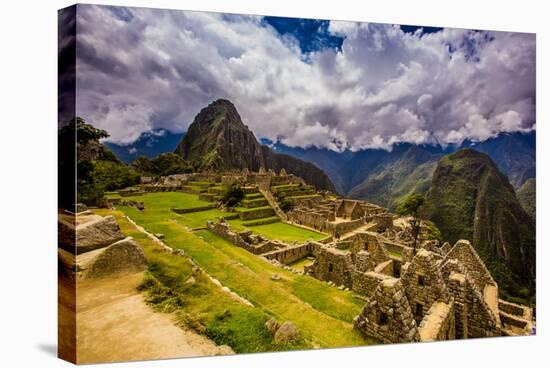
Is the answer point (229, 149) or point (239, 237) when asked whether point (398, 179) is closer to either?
point (239, 237)

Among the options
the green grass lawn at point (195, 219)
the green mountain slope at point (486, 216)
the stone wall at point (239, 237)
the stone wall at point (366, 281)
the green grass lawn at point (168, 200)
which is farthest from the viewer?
the stone wall at point (239, 237)

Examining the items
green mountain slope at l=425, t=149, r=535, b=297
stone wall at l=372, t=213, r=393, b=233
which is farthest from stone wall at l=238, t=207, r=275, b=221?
stone wall at l=372, t=213, r=393, b=233

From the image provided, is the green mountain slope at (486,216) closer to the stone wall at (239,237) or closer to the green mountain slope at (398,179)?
the green mountain slope at (398,179)

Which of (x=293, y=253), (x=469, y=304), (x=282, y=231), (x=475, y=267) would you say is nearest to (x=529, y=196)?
(x=475, y=267)

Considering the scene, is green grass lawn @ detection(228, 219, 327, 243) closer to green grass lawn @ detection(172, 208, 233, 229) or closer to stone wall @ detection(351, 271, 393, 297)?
green grass lawn @ detection(172, 208, 233, 229)

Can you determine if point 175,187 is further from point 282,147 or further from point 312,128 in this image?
point 312,128

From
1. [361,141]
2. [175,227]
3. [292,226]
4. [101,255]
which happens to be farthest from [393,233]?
[101,255]

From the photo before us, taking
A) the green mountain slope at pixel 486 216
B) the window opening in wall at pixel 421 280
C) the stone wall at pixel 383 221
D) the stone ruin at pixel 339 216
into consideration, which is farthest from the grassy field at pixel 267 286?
the stone wall at pixel 383 221
